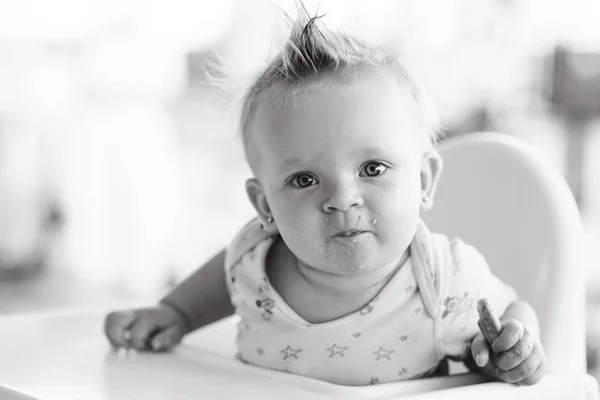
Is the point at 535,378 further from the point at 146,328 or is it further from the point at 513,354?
the point at 146,328

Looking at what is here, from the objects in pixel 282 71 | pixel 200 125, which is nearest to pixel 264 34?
pixel 282 71

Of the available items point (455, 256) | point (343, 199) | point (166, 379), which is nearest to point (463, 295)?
point (455, 256)

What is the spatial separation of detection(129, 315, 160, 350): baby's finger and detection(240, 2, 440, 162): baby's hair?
22 cm

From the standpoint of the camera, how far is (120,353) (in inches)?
30.7

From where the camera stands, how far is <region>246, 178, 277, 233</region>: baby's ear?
0.71 meters

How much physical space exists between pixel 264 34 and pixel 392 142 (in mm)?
218

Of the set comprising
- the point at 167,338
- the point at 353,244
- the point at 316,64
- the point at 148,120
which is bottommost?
the point at 148,120

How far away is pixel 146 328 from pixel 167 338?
0.02 metres

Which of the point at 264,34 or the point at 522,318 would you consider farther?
the point at 264,34

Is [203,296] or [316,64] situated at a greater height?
[316,64]

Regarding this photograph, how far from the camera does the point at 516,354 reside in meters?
0.60

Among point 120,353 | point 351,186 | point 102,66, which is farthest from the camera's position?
point 102,66

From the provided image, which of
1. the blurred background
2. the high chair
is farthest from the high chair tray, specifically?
the blurred background

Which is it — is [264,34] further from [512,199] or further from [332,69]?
[512,199]
